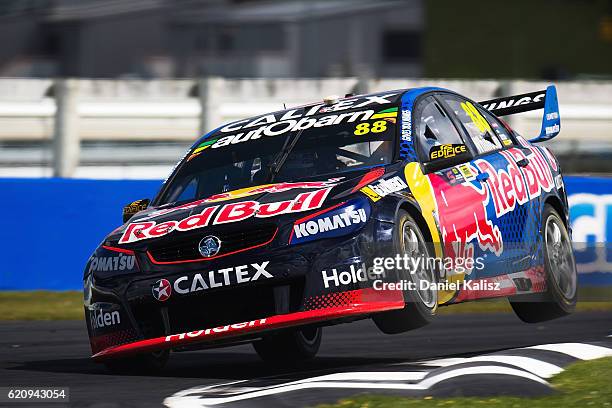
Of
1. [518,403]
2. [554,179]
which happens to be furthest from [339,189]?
[554,179]

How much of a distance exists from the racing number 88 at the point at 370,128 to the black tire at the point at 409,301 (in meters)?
0.84

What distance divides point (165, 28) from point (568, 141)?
31163 mm

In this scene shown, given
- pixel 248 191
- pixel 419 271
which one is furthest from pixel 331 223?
pixel 248 191

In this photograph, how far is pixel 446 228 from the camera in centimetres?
769

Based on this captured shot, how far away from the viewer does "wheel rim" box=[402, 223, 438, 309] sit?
7168mm

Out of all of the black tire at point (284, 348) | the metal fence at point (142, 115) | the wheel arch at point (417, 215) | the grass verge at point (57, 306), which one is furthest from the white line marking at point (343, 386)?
the metal fence at point (142, 115)

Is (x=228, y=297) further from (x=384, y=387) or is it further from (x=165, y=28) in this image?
(x=165, y=28)

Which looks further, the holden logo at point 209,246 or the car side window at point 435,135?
the car side window at point 435,135

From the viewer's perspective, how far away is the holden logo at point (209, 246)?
704cm

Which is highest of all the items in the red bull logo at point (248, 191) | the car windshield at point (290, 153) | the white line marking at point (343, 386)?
the car windshield at point (290, 153)

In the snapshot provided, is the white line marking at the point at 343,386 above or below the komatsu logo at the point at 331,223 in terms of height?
below

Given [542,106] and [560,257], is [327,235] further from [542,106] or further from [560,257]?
[542,106]

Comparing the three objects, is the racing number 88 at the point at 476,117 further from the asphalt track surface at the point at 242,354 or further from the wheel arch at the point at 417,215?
the wheel arch at the point at 417,215

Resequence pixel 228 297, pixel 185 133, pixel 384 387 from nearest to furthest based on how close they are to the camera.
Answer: pixel 384 387
pixel 228 297
pixel 185 133
